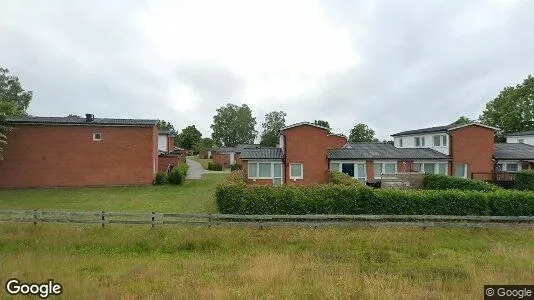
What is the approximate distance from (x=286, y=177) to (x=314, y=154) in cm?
350

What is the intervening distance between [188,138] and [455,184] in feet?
266

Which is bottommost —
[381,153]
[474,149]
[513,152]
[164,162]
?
[164,162]

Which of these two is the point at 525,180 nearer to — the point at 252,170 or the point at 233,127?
the point at 252,170

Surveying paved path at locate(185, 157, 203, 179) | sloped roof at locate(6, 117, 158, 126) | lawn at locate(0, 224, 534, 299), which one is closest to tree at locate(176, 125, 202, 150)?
paved path at locate(185, 157, 203, 179)

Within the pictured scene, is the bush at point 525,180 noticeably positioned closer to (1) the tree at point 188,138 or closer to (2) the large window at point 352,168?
(2) the large window at point 352,168

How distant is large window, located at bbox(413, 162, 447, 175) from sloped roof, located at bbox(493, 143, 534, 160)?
601 centimetres

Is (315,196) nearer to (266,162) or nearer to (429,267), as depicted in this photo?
(429,267)

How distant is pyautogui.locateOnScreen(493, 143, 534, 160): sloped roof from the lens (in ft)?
115

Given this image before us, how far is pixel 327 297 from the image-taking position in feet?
25.0

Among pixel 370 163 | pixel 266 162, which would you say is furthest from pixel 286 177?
pixel 370 163

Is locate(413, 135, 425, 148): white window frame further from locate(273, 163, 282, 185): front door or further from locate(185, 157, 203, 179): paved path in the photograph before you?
locate(185, 157, 203, 179): paved path

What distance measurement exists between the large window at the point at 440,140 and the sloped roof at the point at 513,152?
518 centimetres

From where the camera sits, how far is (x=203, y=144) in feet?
318

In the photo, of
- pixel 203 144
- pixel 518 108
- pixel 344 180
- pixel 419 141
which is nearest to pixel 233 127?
pixel 203 144
